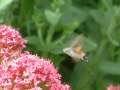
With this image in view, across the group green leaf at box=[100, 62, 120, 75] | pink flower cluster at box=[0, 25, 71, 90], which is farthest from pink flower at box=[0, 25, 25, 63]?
green leaf at box=[100, 62, 120, 75]

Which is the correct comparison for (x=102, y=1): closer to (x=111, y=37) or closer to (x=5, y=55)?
(x=111, y=37)

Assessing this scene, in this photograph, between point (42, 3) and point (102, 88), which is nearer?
point (102, 88)

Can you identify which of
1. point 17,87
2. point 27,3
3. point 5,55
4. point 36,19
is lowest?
point 17,87

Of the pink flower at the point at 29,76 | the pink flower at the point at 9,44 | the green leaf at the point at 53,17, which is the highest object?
the green leaf at the point at 53,17

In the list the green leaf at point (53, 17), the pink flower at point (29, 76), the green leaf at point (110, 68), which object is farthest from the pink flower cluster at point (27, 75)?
the green leaf at point (110, 68)

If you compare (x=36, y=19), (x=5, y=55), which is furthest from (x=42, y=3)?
(x=5, y=55)

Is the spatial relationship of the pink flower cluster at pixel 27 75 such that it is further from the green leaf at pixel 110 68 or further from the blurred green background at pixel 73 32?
the green leaf at pixel 110 68
